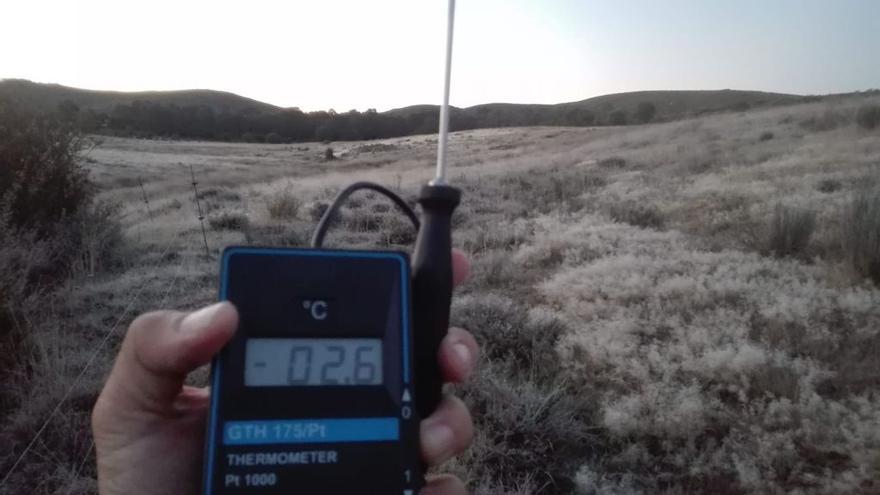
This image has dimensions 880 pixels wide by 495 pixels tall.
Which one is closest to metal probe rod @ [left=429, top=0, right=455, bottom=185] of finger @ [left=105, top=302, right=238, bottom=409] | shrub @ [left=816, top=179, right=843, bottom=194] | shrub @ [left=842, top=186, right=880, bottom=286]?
finger @ [left=105, top=302, right=238, bottom=409]

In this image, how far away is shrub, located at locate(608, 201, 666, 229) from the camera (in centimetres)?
768

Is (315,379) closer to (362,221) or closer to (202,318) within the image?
(202,318)

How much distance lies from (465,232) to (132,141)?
20.0m

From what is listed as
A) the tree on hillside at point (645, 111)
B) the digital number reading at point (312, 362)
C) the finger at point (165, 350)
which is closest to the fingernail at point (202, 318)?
the finger at point (165, 350)

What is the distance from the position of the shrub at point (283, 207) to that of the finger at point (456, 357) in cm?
802

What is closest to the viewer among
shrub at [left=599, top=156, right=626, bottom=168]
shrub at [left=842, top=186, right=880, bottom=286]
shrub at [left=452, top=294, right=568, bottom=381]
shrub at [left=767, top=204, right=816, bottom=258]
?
shrub at [left=452, top=294, right=568, bottom=381]

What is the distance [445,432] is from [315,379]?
0.30m

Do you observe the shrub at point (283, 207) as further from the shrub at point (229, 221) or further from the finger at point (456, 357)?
the finger at point (456, 357)

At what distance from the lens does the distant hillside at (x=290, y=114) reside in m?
8.83

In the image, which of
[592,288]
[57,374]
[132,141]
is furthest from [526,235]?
[132,141]

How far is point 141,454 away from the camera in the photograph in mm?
1568

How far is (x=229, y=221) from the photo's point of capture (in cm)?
882

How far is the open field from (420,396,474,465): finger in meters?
1.51

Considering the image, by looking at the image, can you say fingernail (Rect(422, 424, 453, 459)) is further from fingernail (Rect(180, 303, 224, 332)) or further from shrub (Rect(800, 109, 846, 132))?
shrub (Rect(800, 109, 846, 132))
